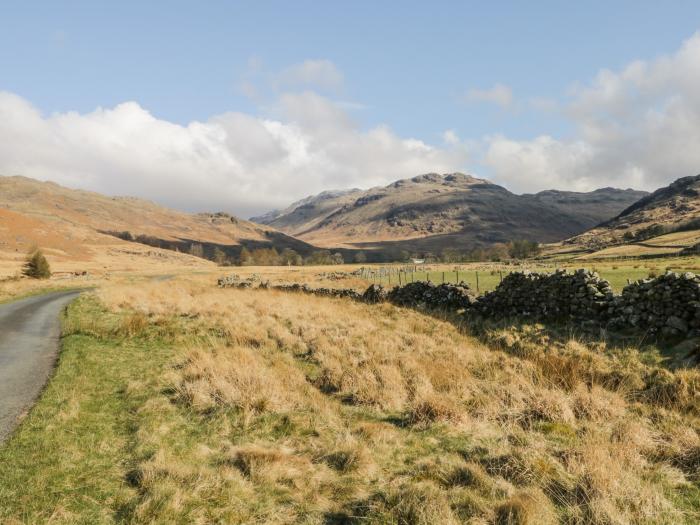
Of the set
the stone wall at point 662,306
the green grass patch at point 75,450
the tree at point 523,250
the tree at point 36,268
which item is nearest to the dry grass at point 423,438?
the green grass patch at point 75,450

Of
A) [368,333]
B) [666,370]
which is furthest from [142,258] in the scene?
[666,370]

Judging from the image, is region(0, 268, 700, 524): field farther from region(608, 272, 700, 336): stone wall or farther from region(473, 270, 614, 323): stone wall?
region(473, 270, 614, 323): stone wall

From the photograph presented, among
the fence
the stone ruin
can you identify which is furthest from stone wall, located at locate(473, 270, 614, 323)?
the fence

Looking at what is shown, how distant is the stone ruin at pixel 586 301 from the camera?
13.4 metres

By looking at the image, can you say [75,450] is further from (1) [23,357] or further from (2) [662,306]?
(2) [662,306]

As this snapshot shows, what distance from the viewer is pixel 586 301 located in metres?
16.7

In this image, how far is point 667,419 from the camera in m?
8.36

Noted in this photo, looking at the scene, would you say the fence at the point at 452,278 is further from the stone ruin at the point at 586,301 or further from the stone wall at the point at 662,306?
the stone wall at the point at 662,306

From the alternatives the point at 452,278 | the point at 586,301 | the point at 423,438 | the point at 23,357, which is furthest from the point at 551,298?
the point at 452,278

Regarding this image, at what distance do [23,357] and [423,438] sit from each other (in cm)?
1330

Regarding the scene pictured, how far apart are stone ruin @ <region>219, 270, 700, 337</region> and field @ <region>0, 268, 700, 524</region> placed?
2.07 meters

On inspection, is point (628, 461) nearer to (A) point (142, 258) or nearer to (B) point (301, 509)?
(B) point (301, 509)

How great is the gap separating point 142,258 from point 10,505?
16812 centimetres

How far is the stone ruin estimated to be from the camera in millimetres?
13422
